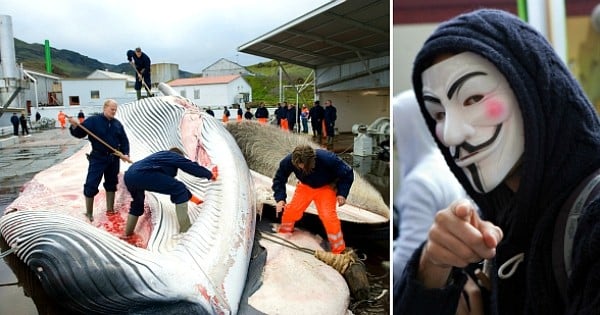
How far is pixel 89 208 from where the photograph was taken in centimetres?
90

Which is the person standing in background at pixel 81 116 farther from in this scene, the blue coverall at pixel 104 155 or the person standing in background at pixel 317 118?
the person standing in background at pixel 317 118

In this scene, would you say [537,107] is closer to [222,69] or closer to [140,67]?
[222,69]

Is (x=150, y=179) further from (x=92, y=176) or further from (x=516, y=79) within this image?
(x=516, y=79)

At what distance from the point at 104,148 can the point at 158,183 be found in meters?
0.14

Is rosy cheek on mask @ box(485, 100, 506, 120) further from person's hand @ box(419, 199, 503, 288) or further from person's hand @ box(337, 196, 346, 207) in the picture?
person's hand @ box(337, 196, 346, 207)

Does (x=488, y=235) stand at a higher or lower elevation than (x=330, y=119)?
lower

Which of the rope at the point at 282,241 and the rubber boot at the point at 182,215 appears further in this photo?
the rope at the point at 282,241

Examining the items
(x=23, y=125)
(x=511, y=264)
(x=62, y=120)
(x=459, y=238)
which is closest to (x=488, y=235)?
(x=459, y=238)

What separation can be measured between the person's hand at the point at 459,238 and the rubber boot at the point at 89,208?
25.4 inches

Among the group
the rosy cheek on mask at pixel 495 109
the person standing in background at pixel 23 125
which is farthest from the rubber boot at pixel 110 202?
the rosy cheek on mask at pixel 495 109

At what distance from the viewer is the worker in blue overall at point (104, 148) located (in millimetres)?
913

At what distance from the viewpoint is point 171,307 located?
2.59 feet

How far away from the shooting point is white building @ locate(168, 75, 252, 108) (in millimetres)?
1002

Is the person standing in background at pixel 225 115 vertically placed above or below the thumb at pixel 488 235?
above
